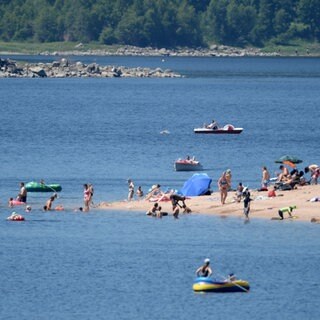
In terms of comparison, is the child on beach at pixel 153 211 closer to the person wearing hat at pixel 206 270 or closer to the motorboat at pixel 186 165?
the person wearing hat at pixel 206 270

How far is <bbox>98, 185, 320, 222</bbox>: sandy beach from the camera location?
219ft

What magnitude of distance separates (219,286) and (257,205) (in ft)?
55.0

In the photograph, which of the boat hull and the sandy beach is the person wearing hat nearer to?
the sandy beach

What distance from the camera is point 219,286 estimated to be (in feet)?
171

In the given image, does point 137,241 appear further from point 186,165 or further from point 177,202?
point 186,165

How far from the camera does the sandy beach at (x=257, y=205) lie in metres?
66.8

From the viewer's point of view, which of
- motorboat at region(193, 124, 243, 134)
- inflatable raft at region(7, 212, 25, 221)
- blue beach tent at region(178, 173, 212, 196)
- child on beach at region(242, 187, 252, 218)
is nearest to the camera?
child on beach at region(242, 187, 252, 218)

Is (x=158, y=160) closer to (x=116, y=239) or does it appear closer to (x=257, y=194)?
(x=257, y=194)

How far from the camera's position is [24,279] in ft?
180

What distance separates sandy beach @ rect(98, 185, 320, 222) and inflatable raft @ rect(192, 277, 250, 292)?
13.7 m

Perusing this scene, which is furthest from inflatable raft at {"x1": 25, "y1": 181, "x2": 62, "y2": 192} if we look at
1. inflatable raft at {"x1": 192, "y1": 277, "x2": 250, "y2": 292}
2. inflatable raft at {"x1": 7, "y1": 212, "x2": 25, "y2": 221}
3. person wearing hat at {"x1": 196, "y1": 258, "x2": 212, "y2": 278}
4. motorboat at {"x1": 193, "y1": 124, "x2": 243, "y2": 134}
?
motorboat at {"x1": 193, "y1": 124, "x2": 243, "y2": 134}

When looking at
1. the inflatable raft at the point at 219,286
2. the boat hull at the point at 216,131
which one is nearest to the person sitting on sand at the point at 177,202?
the inflatable raft at the point at 219,286

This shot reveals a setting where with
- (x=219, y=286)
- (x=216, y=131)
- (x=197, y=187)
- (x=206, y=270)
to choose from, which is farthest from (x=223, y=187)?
(x=216, y=131)

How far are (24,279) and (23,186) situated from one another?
56.9 feet
